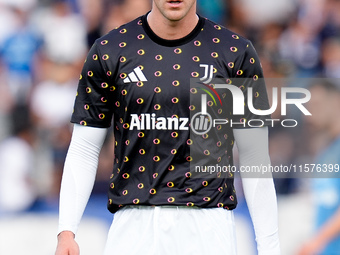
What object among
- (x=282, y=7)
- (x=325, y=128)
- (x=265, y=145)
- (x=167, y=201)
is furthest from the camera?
(x=282, y=7)

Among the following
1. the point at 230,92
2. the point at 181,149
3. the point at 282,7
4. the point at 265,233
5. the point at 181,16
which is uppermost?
the point at 282,7

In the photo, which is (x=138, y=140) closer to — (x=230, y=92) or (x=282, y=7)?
(x=230, y=92)

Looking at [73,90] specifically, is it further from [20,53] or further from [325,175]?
[325,175]

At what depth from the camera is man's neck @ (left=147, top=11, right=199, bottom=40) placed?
3.22 m

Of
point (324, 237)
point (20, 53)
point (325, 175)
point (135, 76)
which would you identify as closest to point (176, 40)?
point (135, 76)

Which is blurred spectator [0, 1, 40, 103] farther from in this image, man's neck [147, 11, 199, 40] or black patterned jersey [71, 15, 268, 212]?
man's neck [147, 11, 199, 40]

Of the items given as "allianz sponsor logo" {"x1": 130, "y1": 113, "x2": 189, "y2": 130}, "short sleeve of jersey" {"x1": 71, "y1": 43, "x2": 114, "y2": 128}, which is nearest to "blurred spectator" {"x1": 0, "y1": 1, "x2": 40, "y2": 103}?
"short sleeve of jersey" {"x1": 71, "y1": 43, "x2": 114, "y2": 128}

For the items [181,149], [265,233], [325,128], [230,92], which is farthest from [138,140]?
[325,128]

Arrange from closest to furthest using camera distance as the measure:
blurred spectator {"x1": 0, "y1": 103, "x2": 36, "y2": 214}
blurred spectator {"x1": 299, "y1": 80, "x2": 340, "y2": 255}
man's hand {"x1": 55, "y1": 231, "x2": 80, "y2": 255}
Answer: man's hand {"x1": 55, "y1": 231, "x2": 80, "y2": 255} → blurred spectator {"x1": 299, "y1": 80, "x2": 340, "y2": 255} → blurred spectator {"x1": 0, "y1": 103, "x2": 36, "y2": 214}

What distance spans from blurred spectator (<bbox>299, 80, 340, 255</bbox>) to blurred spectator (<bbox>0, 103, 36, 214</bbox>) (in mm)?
2138

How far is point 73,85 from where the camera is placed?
247 inches

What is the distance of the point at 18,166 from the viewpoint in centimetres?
615

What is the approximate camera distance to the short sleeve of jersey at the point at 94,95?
3.21 m

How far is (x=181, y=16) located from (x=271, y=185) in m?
0.79
